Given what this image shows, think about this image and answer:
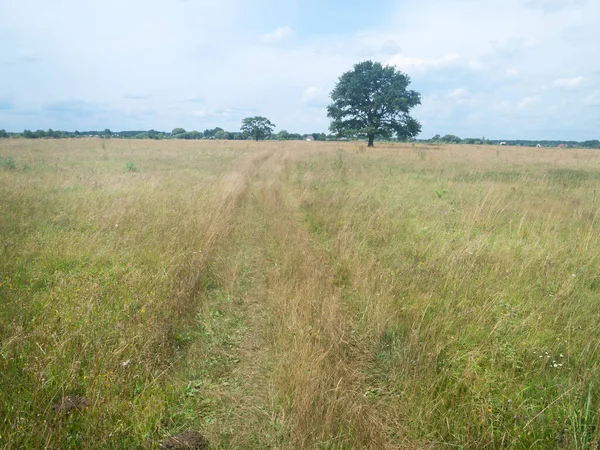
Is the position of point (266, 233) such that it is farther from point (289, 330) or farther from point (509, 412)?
point (509, 412)

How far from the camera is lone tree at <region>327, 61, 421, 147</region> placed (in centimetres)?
3850

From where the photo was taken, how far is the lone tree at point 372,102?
3850 cm

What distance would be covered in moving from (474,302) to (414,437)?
1.99m

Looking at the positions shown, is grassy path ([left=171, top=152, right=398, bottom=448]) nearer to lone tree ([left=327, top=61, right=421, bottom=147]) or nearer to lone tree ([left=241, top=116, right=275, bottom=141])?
lone tree ([left=327, top=61, right=421, bottom=147])

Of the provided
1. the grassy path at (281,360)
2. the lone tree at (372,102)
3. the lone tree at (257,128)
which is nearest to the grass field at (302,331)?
the grassy path at (281,360)

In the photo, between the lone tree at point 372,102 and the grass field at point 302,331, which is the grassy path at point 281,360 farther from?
the lone tree at point 372,102

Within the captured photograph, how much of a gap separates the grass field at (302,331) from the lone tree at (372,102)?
3434 centimetres

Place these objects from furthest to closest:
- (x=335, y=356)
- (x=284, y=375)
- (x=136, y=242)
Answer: (x=136, y=242) < (x=335, y=356) < (x=284, y=375)

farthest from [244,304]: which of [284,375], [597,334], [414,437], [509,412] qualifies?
[597,334]

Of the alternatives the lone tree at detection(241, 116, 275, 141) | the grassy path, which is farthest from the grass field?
the lone tree at detection(241, 116, 275, 141)

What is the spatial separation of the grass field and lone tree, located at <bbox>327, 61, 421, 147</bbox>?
1352 inches

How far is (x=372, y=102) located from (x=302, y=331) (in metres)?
40.0

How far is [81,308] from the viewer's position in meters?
3.65

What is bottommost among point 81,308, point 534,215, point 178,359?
A: point 178,359
